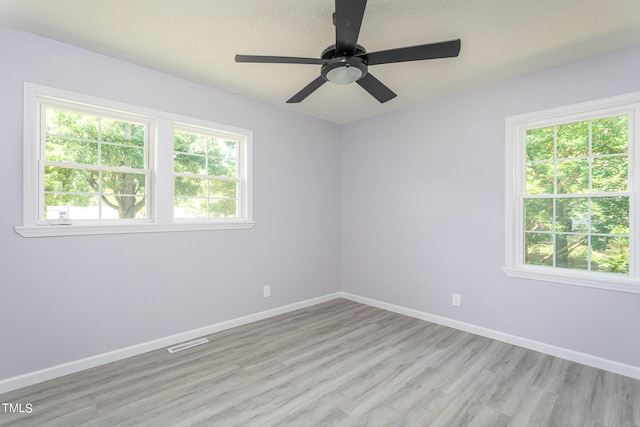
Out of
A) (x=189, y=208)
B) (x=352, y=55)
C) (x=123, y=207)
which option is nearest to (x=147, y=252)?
(x=123, y=207)

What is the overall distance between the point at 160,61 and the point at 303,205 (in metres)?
2.29

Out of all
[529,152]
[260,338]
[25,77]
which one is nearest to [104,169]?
[25,77]

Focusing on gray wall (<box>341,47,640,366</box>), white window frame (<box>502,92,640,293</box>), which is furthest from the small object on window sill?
white window frame (<box>502,92,640,293</box>)

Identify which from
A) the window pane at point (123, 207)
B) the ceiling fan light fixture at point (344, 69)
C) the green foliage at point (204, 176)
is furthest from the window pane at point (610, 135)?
the window pane at point (123, 207)

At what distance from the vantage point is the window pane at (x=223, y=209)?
134 inches

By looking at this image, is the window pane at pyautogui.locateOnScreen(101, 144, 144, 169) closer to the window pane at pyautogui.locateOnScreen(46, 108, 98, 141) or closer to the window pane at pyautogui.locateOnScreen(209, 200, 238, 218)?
the window pane at pyautogui.locateOnScreen(46, 108, 98, 141)

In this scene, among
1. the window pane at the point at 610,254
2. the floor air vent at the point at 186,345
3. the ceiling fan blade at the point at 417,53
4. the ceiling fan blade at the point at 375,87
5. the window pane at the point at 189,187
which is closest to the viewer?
the ceiling fan blade at the point at 417,53

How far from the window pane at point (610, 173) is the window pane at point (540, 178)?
0.32m

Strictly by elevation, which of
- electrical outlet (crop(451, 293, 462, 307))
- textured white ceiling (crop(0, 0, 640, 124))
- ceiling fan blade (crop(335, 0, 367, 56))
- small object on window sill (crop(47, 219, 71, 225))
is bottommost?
electrical outlet (crop(451, 293, 462, 307))

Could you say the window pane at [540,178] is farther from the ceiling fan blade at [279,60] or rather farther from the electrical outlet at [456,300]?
the ceiling fan blade at [279,60]

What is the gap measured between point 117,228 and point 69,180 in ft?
1.73

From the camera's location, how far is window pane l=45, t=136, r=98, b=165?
246 centimetres

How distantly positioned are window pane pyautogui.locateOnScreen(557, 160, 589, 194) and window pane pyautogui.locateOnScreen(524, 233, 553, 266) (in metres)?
0.47

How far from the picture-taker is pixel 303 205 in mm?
4207
